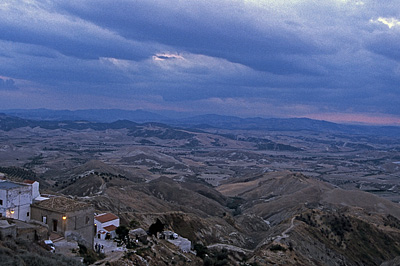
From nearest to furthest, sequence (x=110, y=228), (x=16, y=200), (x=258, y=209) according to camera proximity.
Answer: (x=16, y=200), (x=110, y=228), (x=258, y=209)

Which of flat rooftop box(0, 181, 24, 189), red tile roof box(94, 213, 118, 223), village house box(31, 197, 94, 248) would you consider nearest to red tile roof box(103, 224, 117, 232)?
red tile roof box(94, 213, 118, 223)

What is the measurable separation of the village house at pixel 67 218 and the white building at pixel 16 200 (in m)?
0.51

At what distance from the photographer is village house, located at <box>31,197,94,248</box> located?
26438 mm

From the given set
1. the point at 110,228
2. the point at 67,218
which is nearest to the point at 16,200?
the point at 67,218

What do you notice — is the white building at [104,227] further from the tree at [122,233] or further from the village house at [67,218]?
the village house at [67,218]

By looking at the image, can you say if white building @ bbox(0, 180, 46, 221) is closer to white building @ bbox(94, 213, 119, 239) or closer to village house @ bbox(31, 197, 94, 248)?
village house @ bbox(31, 197, 94, 248)

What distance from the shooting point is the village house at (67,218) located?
26438mm

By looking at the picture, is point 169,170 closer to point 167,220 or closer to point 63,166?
point 63,166

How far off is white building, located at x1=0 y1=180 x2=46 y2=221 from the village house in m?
0.51

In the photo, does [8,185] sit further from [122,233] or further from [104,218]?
[122,233]

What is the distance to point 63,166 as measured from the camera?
131125mm

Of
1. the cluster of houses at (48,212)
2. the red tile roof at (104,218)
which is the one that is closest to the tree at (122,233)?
the red tile roof at (104,218)

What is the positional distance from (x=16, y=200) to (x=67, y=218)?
3.74m

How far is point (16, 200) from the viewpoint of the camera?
26766 millimetres
